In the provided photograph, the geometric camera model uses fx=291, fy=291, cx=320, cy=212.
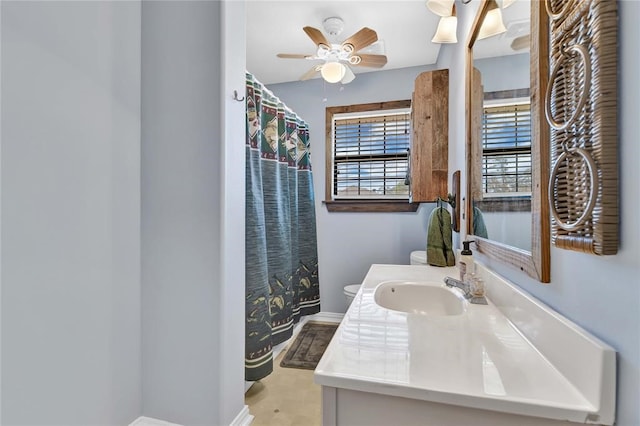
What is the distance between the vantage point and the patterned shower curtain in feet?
5.58

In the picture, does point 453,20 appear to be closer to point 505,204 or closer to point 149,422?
point 505,204

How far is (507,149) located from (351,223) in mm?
2020

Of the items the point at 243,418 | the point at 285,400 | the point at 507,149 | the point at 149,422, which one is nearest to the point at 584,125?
the point at 507,149

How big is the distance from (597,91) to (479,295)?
2.59ft

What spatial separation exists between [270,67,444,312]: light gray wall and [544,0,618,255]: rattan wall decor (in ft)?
7.23

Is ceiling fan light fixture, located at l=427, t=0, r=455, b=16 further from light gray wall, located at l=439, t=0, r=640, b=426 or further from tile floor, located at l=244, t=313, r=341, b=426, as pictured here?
tile floor, located at l=244, t=313, r=341, b=426

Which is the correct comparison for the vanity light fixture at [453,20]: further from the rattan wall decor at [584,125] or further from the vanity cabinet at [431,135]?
the rattan wall decor at [584,125]

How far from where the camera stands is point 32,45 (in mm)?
1045

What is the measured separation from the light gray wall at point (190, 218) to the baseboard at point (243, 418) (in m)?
0.05

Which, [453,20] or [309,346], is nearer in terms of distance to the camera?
[453,20]

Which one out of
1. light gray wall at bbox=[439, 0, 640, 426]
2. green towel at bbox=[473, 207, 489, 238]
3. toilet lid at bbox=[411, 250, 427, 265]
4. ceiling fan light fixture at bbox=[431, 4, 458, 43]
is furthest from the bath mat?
ceiling fan light fixture at bbox=[431, 4, 458, 43]

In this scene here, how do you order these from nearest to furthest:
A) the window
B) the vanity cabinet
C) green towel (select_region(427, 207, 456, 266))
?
green towel (select_region(427, 207, 456, 266)), the vanity cabinet, the window

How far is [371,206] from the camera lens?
290 cm

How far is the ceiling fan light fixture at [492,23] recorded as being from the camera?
3.64 feet
